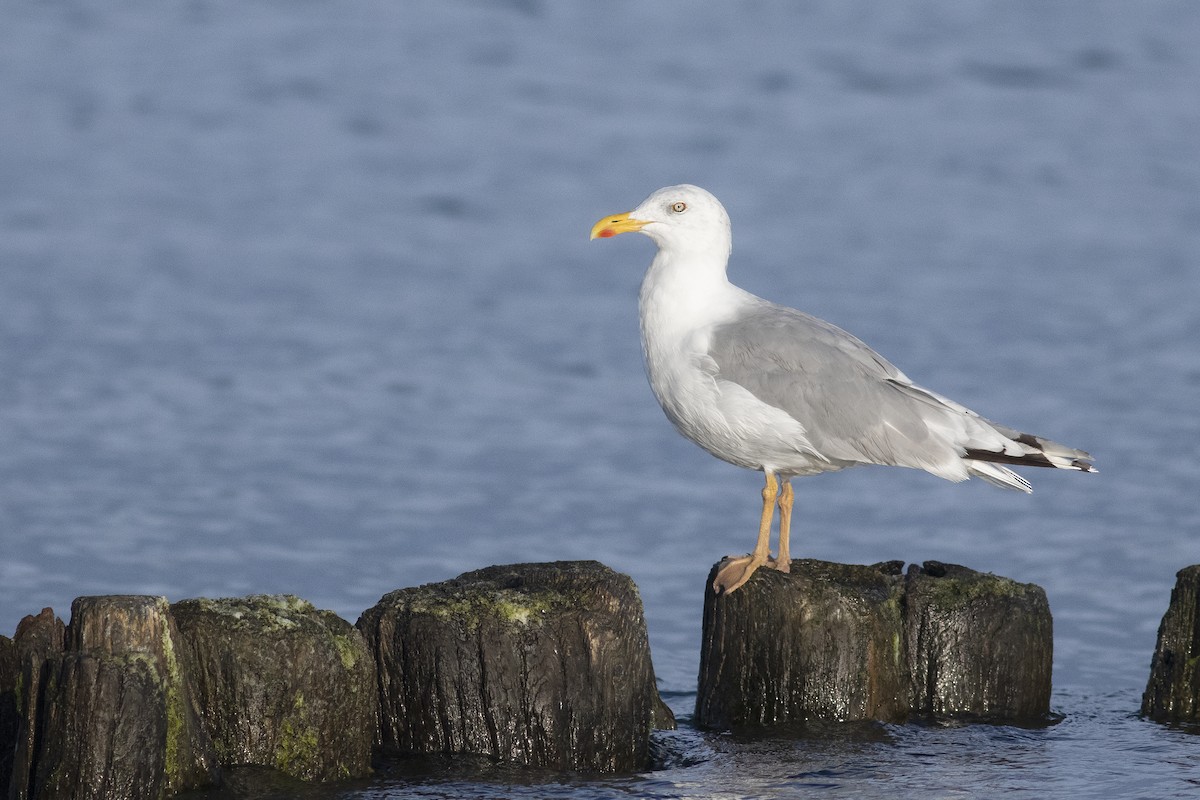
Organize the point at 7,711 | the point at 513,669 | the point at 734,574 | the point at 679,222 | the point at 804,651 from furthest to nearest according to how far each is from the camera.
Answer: the point at 679,222
the point at 734,574
the point at 804,651
the point at 513,669
the point at 7,711

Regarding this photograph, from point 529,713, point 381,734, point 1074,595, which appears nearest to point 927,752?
point 529,713

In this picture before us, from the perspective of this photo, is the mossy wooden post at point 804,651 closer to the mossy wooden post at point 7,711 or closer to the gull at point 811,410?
the gull at point 811,410

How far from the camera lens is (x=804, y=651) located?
23.7 ft

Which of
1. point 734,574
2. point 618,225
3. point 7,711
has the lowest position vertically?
point 7,711

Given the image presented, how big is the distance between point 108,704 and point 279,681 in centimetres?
71

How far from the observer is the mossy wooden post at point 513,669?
6422 millimetres

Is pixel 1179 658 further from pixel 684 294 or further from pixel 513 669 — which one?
pixel 513 669

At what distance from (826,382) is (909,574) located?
0.96 m

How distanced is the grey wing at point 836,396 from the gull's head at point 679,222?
2.43 ft

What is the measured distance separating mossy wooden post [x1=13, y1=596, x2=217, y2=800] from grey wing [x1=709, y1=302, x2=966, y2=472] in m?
3.08

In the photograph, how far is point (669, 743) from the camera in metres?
7.17

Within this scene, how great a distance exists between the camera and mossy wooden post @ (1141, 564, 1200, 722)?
292 inches

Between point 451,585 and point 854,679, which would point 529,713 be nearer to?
point 451,585

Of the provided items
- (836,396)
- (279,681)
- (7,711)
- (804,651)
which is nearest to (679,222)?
(836,396)
